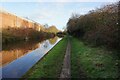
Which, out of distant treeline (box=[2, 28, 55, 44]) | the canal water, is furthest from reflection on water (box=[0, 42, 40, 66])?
distant treeline (box=[2, 28, 55, 44])

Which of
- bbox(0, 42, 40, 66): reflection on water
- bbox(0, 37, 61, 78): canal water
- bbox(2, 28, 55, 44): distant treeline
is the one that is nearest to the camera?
bbox(0, 37, 61, 78): canal water

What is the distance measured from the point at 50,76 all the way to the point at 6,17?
45304mm

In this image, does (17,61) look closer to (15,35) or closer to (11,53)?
(11,53)

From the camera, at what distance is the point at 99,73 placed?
1070cm

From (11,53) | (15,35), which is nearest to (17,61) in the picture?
(11,53)

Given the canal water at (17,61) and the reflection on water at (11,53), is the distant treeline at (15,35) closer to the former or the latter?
the reflection on water at (11,53)

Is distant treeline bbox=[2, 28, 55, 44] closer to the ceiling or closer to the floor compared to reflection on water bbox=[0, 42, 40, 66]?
closer to the ceiling

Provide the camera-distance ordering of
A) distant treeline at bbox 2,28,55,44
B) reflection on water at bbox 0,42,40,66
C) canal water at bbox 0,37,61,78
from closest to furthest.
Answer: canal water at bbox 0,37,61,78 → reflection on water at bbox 0,42,40,66 → distant treeline at bbox 2,28,55,44

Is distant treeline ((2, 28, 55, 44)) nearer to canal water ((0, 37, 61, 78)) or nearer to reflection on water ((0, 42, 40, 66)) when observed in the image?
reflection on water ((0, 42, 40, 66))

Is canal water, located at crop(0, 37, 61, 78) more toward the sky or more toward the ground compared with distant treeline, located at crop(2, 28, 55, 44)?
more toward the ground

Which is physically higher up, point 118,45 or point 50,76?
point 118,45

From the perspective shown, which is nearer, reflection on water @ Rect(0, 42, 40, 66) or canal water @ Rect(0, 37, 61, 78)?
canal water @ Rect(0, 37, 61, 78)

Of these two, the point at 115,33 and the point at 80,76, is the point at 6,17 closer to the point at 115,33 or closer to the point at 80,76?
the point at 115,33

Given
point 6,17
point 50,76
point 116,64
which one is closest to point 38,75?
point 50,76
